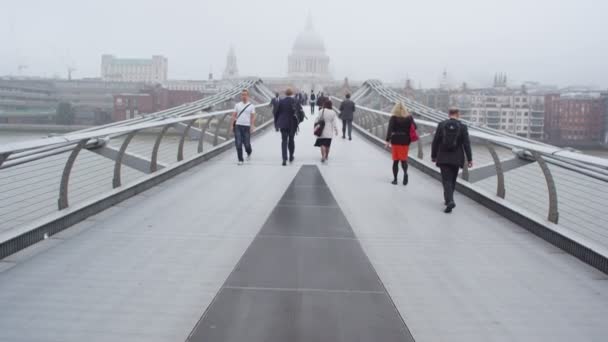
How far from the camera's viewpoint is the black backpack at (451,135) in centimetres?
763

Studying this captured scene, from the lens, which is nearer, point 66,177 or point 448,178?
point 66,177

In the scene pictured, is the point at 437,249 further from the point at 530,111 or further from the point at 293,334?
the point at 530,111

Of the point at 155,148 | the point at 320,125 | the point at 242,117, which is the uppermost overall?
the point at 242,117

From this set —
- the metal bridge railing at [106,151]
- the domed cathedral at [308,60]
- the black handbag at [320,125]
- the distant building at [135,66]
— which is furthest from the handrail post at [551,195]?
the distant building at [135,66]

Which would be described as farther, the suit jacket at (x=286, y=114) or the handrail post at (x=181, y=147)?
the suit jacket at (x=286, y=114)

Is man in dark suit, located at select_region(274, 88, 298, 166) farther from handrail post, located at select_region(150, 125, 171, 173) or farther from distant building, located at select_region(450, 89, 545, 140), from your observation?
distant building, located at select_region(450, 89, 545, 140)

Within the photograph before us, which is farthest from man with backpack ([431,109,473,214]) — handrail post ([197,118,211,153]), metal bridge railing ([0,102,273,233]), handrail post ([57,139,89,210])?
handrail post ([197,118,211,153])

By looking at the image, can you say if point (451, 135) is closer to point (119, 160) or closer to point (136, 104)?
point (119, 160)

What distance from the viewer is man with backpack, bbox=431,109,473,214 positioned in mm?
7652

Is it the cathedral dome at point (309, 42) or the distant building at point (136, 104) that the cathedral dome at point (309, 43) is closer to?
the cathedral dome at point (309, 42)

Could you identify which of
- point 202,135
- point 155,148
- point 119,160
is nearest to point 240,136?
point 202,135

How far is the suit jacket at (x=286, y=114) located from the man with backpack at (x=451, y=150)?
15.2ft

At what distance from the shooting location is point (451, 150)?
7.71 m

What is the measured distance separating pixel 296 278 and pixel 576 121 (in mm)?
20099
